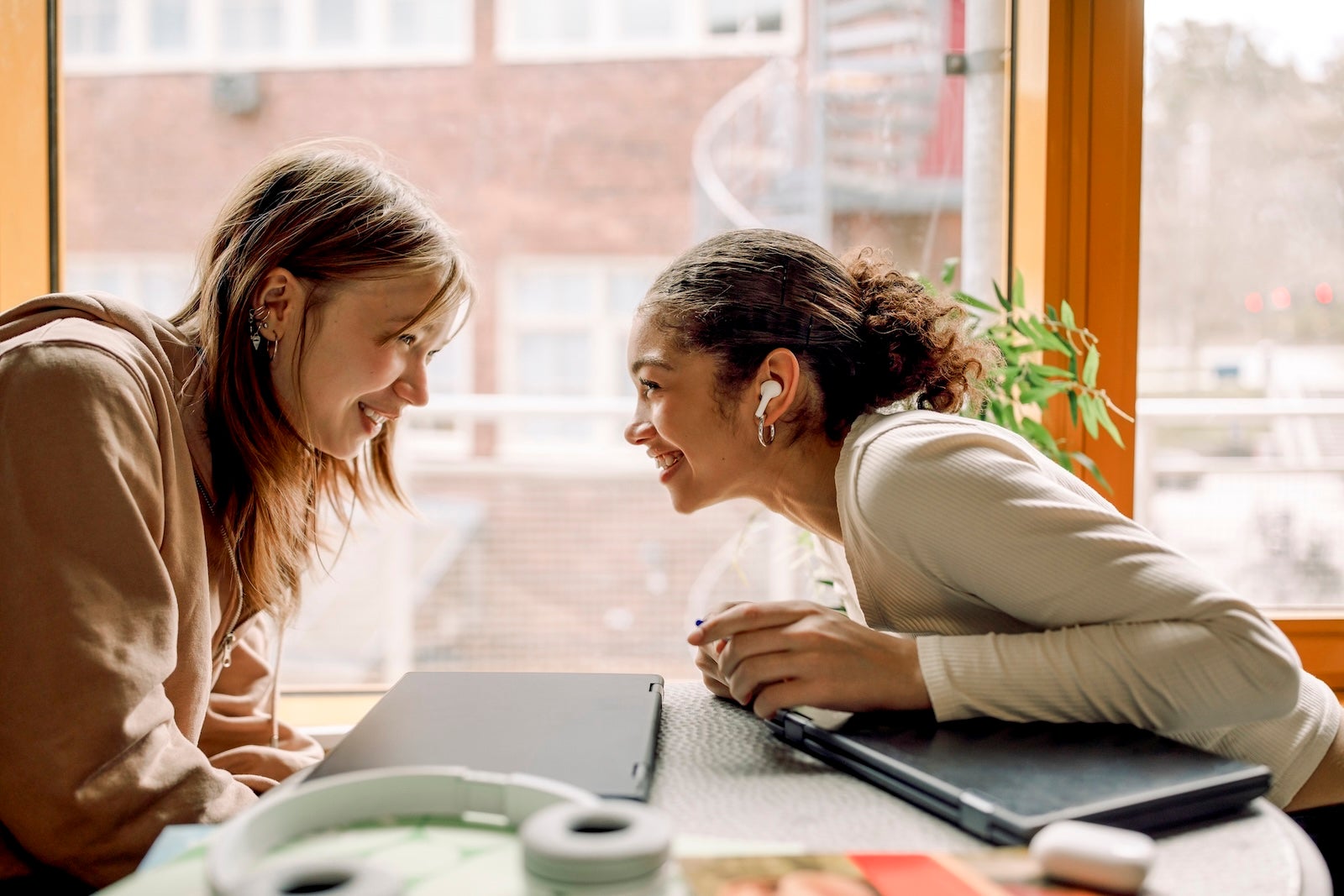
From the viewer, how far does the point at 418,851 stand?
582 millimetres

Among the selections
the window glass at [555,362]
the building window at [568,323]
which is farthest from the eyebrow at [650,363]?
the window glass at [555,362]

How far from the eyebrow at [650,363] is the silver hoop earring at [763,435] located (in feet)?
0.43

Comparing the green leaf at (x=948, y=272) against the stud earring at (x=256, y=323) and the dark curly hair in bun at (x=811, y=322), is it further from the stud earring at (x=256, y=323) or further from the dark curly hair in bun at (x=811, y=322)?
the stud earring at (x=256, y=323)

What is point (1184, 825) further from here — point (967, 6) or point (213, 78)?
point (213, 78)

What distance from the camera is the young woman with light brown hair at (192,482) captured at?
0.89m

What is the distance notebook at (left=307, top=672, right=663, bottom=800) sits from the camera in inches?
30.4

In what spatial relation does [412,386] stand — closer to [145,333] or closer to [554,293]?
[145,333]

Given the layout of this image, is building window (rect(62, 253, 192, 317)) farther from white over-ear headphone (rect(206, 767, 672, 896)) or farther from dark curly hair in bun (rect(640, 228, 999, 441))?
white over-ear headphone (rect(206, 767, 672, 896))

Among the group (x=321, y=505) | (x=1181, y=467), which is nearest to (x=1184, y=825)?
(x=321, y=505)

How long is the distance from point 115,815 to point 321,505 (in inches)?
31.1

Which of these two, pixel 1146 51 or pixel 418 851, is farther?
pixel 1146 51

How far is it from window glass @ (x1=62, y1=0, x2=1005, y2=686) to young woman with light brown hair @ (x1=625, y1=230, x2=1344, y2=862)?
2.63 meters

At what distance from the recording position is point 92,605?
916 millimetres

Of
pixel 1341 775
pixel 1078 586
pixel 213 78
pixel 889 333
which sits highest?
pixel 213 78
